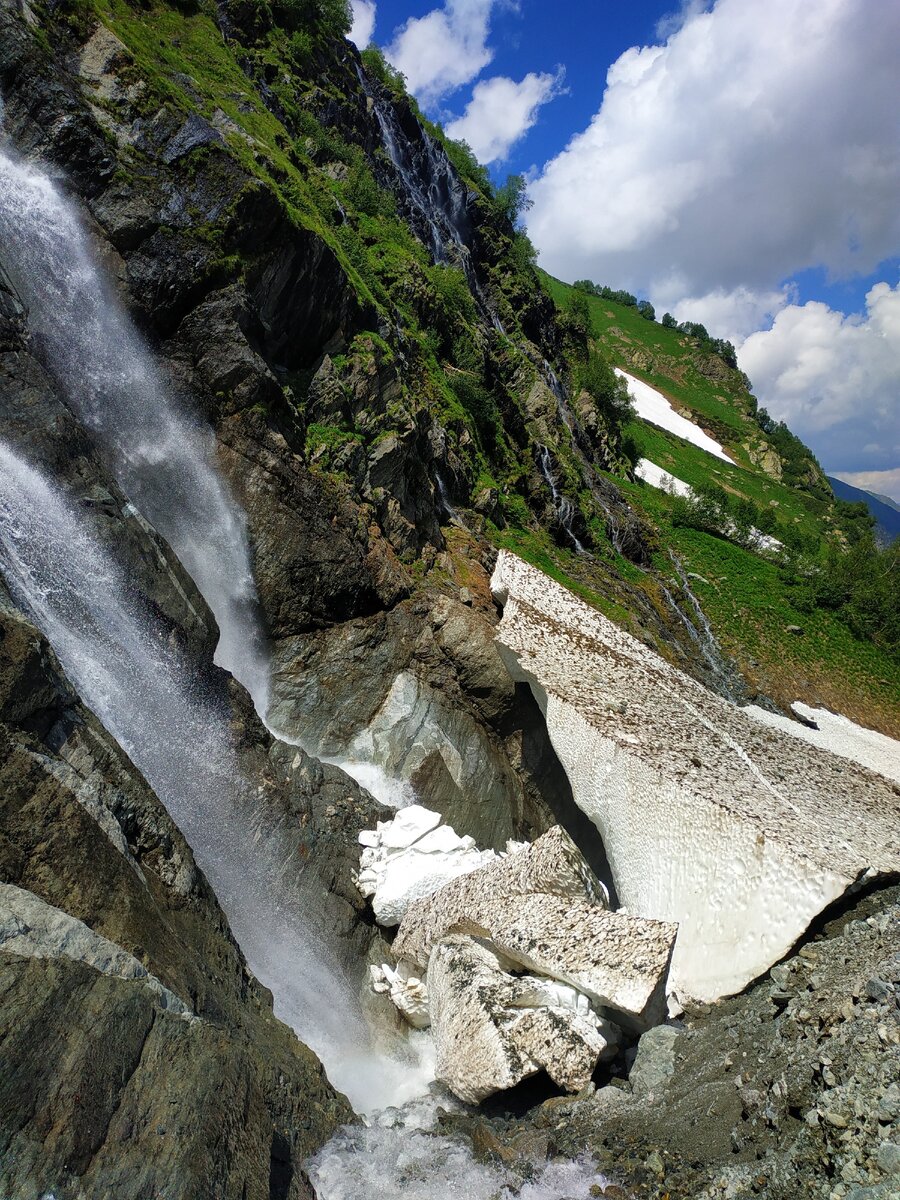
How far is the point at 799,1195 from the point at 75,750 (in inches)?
333

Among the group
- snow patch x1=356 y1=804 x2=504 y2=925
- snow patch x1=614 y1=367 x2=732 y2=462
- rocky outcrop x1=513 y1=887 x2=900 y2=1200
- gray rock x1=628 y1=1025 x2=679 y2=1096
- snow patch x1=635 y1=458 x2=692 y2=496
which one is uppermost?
snow patch x1=614 y1=367 x2=732 y2=462

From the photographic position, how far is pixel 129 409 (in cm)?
1474

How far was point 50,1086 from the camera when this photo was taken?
4.50 metres

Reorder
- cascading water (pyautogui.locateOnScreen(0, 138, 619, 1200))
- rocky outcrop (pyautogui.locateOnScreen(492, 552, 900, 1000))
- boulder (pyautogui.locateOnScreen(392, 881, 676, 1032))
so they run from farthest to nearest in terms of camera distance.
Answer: rocky outcrop (pyautogui.locateOnScreen(492, 552, 900, 1000))
boulder (pyautogui.locateOnScreen(392, 881, 676, 1032))
cascading water (pyautogui.locateOnScreen(0, 138, 619, 1200))

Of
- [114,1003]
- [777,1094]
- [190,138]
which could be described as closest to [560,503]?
[190,138]

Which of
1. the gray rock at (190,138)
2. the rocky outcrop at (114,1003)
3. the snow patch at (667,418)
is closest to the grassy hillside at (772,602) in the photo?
the snow patch at (667,418)

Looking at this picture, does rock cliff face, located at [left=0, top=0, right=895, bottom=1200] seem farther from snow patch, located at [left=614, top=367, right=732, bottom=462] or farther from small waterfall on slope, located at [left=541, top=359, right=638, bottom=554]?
snow patch, located at [left=614, top=367, right=732, bottom=462]

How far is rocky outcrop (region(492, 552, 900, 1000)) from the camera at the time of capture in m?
9.86

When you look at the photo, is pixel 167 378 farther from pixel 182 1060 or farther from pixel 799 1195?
pixel 799 1195

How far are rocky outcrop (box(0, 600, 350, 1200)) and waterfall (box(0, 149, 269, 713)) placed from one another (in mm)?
6816

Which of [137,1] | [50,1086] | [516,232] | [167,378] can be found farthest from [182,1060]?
[516,232]

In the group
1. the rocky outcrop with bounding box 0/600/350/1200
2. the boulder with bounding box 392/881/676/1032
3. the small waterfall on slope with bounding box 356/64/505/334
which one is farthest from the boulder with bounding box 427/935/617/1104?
the small waterfall on slope with bounding box 356/64/505/334

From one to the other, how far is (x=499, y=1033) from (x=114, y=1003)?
18.9 feet

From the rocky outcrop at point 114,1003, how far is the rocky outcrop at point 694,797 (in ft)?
20.9
